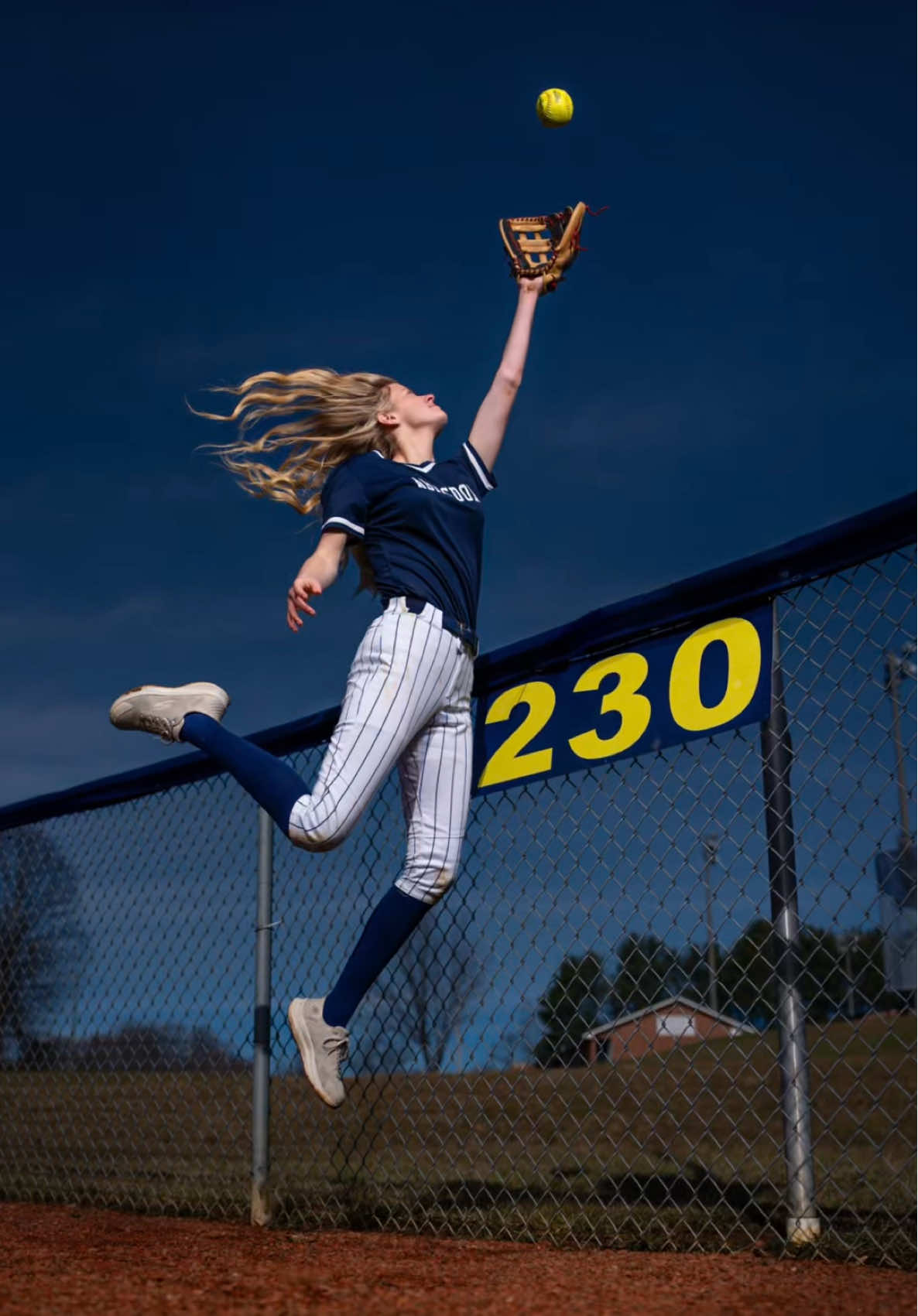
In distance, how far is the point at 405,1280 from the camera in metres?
2.59

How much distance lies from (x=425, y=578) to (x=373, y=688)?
39 centimetres

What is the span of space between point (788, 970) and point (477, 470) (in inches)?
73.2

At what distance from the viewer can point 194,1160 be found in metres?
5.40

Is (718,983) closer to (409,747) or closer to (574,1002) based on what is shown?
(574,1002)

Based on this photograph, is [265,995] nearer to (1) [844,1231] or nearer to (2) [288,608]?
(2) [288,608]

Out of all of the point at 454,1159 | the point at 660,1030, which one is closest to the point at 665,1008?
the point at 660,1030

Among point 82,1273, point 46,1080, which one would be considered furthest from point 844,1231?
point 46,1080

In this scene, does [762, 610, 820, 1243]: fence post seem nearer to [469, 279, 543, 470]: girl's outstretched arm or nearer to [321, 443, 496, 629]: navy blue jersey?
[321, 443, 496, 629]: navy blue jersey

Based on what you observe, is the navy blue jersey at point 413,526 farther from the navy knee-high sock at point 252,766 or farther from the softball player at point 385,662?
the navy knee-high sock at point 252,766

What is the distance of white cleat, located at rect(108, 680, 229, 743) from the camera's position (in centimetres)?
380

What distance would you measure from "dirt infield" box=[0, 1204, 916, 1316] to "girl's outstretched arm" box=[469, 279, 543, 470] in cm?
235

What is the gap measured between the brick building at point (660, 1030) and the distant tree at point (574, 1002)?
0.18 feet

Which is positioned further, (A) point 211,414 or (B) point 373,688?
(A) point 211,414

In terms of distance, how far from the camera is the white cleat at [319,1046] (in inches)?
129
